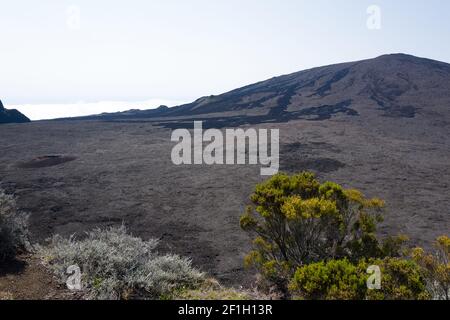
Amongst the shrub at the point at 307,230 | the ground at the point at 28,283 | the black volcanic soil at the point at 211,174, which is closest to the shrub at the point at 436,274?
the shrub at the point at 307,230

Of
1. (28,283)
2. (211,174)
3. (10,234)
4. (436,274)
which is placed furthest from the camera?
(211,174)

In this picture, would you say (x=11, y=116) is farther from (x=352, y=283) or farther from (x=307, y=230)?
(x=352, y=283)

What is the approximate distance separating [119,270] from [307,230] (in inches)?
151

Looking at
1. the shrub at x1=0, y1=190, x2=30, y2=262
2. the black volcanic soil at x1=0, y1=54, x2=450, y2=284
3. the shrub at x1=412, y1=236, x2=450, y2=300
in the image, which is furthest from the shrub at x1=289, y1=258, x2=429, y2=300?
the shrub at x1=0, y1=190, x2=30, y2=262

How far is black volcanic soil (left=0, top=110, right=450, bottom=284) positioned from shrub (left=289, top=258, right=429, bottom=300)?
4615 mm

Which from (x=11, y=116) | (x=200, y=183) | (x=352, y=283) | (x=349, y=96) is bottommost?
(x=200, y=183)

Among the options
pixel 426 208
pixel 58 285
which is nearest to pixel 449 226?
pixel 426 208

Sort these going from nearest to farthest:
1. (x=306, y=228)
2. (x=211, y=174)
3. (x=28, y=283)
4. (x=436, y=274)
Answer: (x=28, y=283)
(x=436, y=274)
(x=306, y=228)
(x=211, y=174)

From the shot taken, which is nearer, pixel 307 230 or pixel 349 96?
pixel 307 230

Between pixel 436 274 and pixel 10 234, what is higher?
pixel 10 234

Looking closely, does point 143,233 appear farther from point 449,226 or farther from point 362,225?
point 449,226

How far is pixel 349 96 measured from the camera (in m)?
58.6

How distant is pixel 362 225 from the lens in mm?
8406

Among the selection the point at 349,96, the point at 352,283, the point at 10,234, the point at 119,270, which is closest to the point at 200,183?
the point at 10,234
